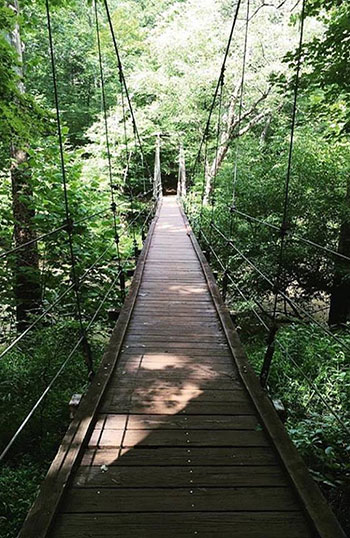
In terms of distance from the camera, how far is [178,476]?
3.94 ft

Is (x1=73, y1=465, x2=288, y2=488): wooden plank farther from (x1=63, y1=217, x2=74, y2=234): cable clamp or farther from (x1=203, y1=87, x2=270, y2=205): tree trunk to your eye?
(x1=203, y1=87, x2=270, y2=205): tree trunk

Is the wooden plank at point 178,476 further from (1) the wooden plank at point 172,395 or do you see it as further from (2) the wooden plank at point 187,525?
(1) the wooden plank at point 172,395

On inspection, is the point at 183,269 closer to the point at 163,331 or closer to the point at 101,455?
the point at 163,331

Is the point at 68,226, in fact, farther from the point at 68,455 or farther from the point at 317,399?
the point at 317,399

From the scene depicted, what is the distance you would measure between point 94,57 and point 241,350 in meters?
11.2

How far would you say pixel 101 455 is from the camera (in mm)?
1288

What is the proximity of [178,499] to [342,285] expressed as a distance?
3.49 metres

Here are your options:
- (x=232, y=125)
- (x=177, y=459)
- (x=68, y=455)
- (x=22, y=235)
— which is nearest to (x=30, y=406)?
(x=68, y=455)

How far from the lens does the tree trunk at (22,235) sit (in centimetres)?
360

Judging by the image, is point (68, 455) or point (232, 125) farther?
point (232, 125)

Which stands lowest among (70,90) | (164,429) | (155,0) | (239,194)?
(164,429)

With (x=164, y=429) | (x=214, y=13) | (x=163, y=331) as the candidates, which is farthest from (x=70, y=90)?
(x=164, y=429)

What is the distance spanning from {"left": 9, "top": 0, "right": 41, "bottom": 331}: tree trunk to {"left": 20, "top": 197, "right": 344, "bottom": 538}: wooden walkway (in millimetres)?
1875

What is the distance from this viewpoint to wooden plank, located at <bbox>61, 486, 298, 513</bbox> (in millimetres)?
1074
